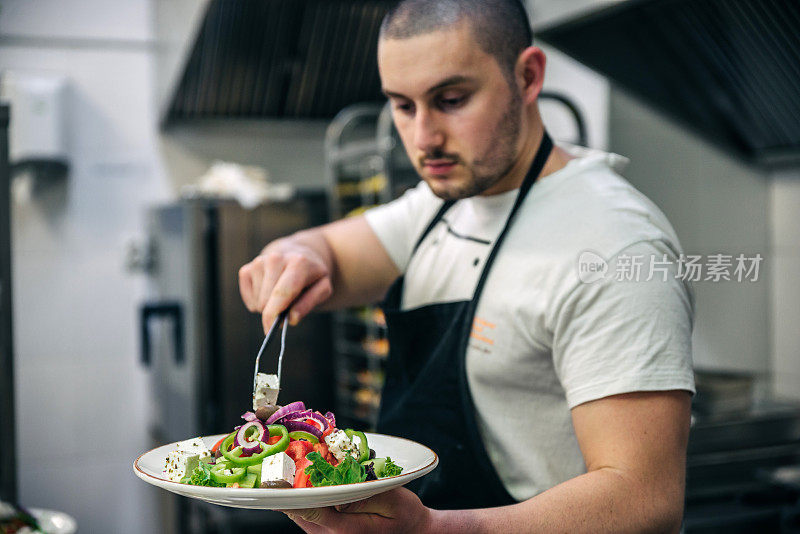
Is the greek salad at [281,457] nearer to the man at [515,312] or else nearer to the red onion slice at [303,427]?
the red onion slice at [303,427]

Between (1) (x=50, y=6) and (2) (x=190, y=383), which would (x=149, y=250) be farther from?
(1) (x=50, y=6)

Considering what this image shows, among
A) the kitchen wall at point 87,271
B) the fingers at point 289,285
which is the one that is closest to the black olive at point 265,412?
the fingers at point 289,285

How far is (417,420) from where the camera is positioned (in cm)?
135

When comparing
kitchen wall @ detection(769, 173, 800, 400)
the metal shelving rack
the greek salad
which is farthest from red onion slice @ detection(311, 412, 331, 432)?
kitchen wall @ detection(769, 173, 800, 400)

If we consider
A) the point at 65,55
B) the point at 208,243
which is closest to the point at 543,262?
the point at 208,243

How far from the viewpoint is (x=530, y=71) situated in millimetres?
1314

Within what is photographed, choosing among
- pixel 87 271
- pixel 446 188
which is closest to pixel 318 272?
pixel 446 188

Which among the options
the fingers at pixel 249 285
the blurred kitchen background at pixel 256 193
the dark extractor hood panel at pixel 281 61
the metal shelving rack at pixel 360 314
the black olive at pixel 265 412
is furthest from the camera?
the dark extractor hood panel at pixel 281 61

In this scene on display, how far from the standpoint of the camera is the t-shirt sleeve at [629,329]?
3.50 ft

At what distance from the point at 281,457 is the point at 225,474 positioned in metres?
0.08

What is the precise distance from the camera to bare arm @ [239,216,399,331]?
1299 millimetres

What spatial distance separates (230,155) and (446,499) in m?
3.25

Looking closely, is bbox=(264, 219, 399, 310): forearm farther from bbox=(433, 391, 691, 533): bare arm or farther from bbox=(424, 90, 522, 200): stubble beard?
bbox=(433, 391, 691, 533): bare arm

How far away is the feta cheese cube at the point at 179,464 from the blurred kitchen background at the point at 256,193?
5.23 feet
